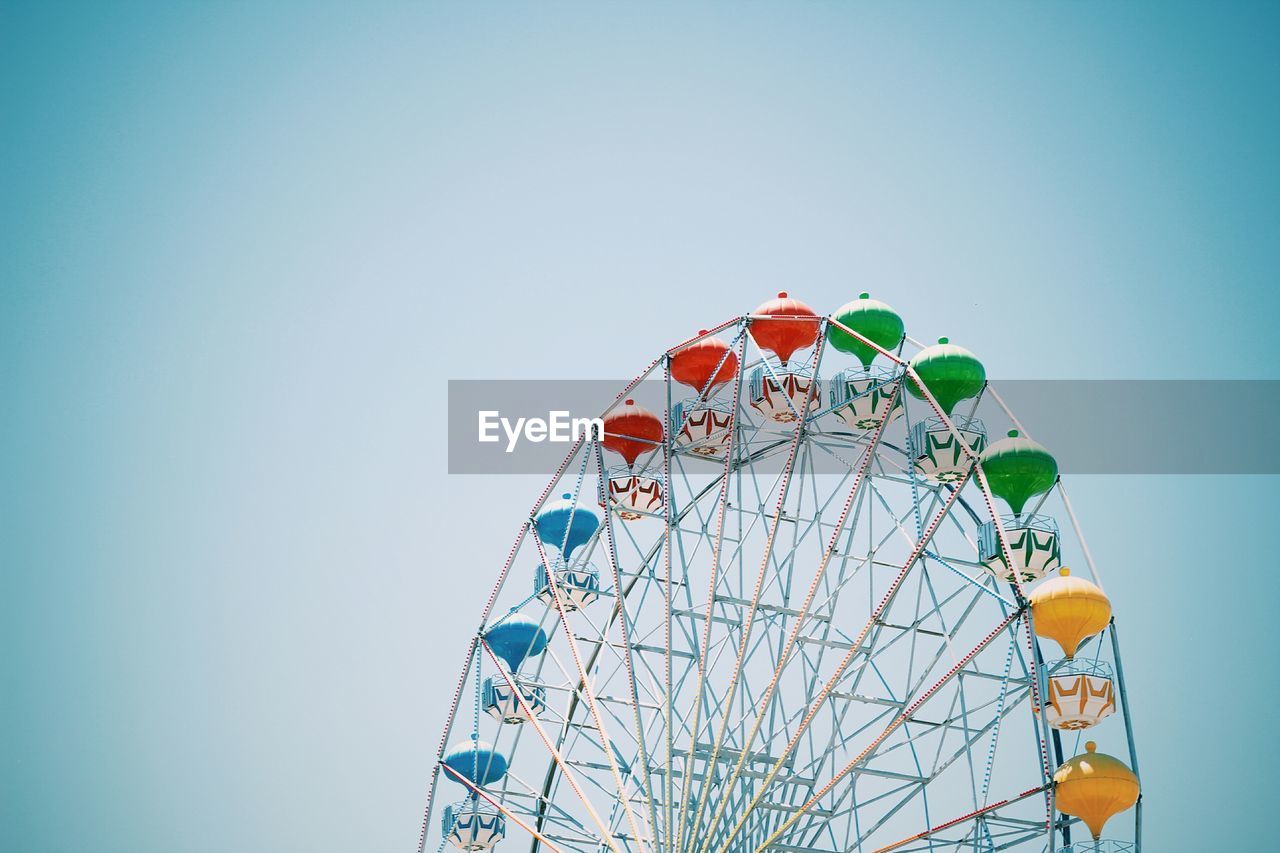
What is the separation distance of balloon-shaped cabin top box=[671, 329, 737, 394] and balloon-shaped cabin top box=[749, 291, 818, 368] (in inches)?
27.1

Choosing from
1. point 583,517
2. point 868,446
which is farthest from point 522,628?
point 868,446

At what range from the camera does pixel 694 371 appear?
2820 centimetres

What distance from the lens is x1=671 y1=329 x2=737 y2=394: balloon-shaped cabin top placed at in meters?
28.0

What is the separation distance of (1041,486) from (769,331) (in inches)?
239

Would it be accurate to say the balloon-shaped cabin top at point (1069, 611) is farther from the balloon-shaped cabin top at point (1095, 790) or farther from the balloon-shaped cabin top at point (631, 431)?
the balloon-shaped cabin top at point (631, 431)

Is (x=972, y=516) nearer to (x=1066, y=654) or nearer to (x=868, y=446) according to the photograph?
(x=868, y=446)

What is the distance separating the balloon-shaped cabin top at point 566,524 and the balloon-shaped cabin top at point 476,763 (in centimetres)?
413

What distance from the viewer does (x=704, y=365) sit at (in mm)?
28094

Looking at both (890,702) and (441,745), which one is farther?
(441,745)

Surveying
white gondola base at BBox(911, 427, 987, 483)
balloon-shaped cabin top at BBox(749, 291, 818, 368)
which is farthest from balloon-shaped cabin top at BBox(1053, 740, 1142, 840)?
balloon-shaped cabin top at BBox(749, 291, 818, 368)

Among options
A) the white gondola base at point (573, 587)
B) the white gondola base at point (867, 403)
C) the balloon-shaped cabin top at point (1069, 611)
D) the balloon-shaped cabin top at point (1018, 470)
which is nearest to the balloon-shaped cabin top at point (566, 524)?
the white gondola base at point (573, 587)

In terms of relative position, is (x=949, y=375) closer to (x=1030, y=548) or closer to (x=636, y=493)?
(x=1030, y=548)

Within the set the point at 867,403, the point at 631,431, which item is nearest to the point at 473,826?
the point at 631,431

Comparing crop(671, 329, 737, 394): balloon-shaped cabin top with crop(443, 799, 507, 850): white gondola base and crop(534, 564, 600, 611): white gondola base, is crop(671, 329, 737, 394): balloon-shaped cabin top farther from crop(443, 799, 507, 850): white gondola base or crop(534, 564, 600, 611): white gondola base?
crop(443, 799, 507, 850): white gondola base
